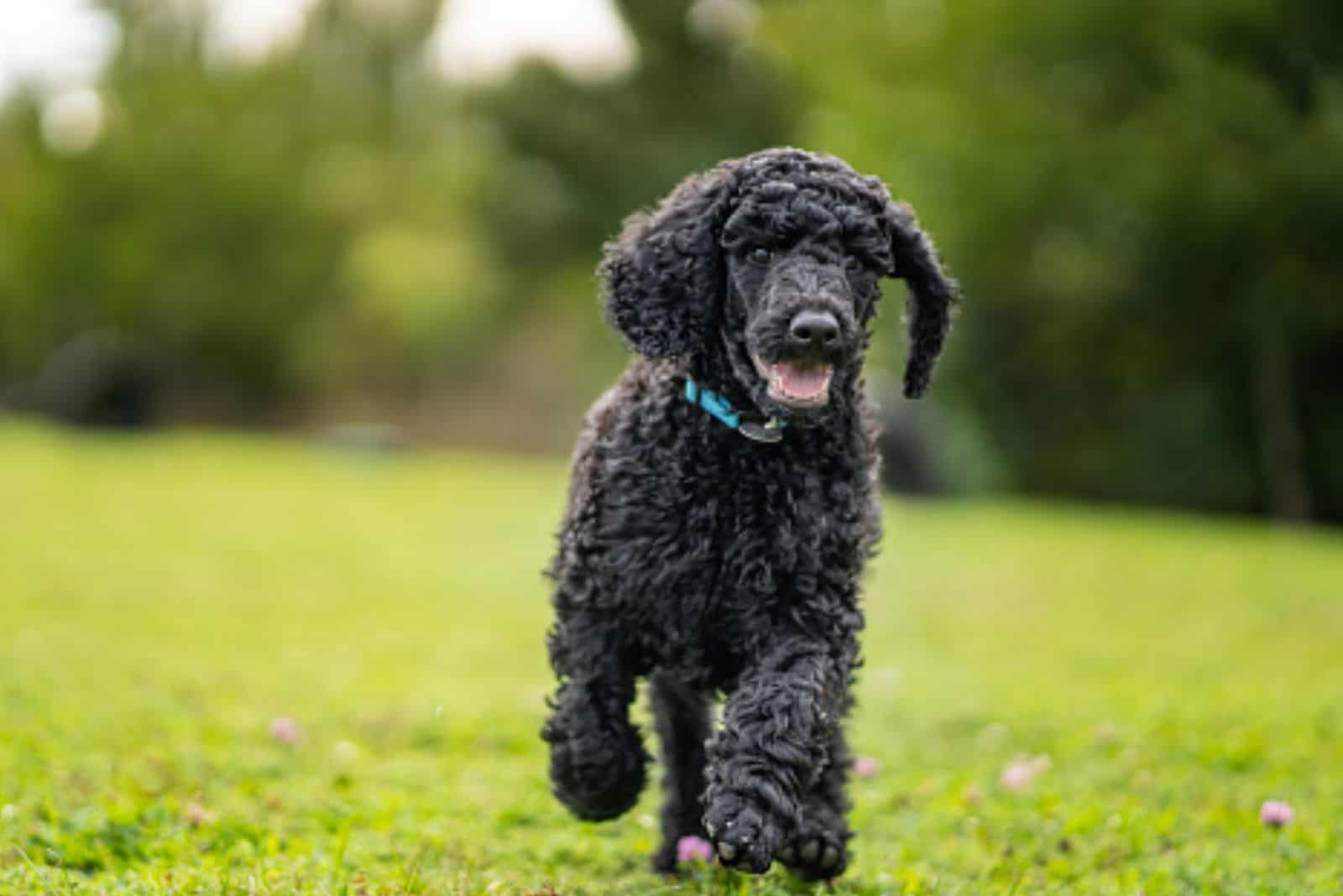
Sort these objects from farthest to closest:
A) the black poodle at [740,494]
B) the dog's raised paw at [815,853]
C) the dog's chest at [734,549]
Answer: the dog's raised paw at [815,853], the dog's chest at [734,549], the black poodle at [740,494]

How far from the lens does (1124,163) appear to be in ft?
73.9

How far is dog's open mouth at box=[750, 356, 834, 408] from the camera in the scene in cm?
393

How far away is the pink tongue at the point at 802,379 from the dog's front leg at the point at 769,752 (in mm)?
704

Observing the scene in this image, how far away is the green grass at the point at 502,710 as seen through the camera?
15.7 feet

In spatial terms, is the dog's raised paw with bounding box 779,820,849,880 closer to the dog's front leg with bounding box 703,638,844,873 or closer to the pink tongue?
the dog's front leg with bounding box 703,638,844,873

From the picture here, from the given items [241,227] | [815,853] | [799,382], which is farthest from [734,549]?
[241,227]

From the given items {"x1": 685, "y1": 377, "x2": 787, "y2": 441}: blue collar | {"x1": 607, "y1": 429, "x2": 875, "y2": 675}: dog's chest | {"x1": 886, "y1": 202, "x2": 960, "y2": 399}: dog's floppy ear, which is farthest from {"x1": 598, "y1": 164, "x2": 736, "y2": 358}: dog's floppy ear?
{"x1": 886, "y1": 202, "x2": 960, "y2": 399}: dog's floppy ear

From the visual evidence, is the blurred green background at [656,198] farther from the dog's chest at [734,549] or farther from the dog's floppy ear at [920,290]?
the dog's chest at [734,549]

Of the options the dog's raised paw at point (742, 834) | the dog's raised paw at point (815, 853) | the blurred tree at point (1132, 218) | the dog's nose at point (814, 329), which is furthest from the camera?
the blurred tree at point (1132, 218)

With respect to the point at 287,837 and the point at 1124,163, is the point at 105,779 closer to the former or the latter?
the point at 287,837

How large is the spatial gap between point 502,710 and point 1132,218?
62.1ft

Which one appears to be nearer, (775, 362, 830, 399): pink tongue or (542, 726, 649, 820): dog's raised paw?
(775, 362, 830, 399): pink tongue

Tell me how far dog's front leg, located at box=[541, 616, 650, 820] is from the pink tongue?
987mm

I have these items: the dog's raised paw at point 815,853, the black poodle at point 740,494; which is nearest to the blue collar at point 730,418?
the black poodle at point 740,494
